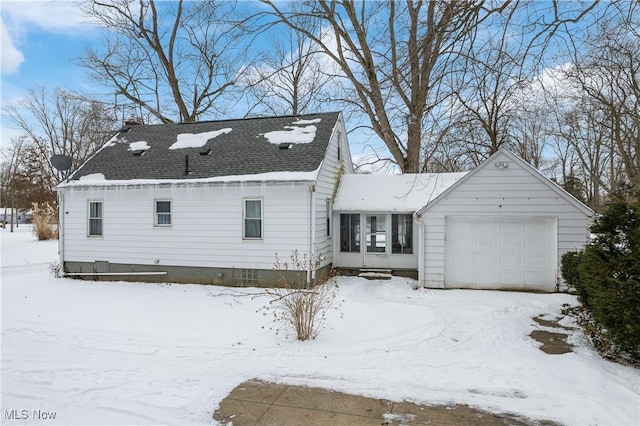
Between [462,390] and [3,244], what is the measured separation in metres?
28.5

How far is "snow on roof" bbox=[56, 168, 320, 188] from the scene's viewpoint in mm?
11234

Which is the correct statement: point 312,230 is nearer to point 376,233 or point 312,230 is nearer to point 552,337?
point 376,233

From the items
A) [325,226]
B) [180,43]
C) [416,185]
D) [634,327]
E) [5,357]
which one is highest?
[180,43]

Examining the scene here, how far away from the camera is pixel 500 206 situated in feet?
35.4

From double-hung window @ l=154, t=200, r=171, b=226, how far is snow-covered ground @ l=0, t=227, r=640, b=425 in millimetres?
3457

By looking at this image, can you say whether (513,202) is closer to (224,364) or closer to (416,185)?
(416,185)

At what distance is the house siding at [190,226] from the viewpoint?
A: 11547mm

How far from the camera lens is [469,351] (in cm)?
611

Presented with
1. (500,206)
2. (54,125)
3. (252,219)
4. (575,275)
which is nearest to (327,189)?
(252,219)

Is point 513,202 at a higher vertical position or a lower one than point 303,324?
higher

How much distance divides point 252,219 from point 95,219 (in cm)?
617

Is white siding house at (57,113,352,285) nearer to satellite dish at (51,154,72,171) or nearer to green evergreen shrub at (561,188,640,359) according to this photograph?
satellite dish at (51,154,72,171)

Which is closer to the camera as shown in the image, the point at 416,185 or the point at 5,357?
the point at 5,357

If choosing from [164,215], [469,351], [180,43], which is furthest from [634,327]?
[180,43]
